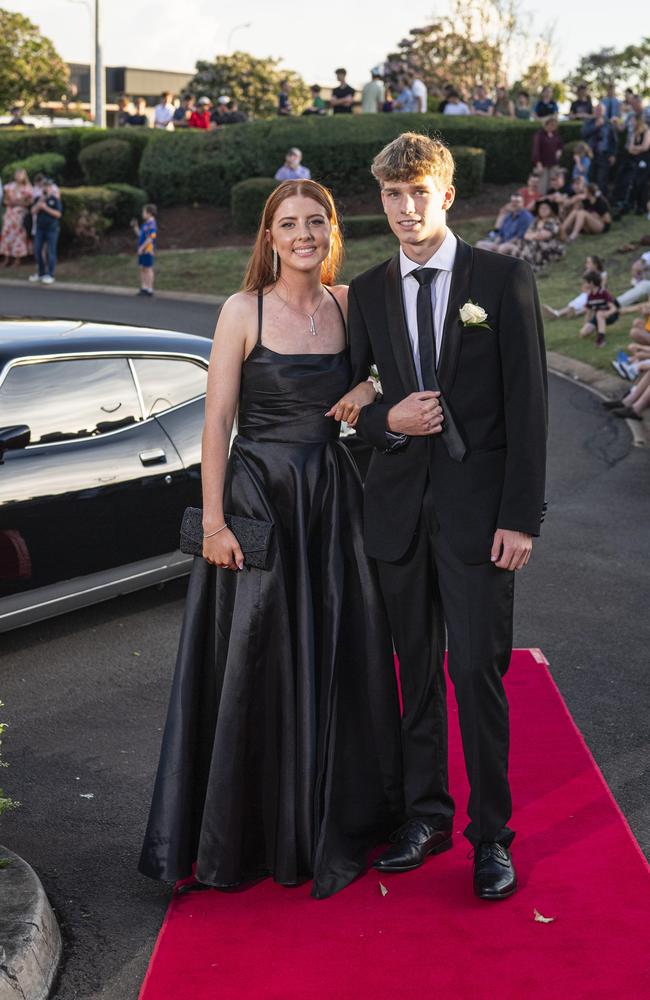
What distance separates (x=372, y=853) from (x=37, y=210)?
21.7 metres

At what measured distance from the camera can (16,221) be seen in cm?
2580

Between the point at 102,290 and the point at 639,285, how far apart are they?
10.9 metres

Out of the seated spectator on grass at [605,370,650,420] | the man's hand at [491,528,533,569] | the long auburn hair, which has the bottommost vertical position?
the seated spectator on grass at [605,370,650,420]

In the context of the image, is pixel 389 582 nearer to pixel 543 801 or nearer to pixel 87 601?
pixel 543 801

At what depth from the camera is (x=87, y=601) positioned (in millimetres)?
6125

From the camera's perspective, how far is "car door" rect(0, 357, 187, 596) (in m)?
5.72

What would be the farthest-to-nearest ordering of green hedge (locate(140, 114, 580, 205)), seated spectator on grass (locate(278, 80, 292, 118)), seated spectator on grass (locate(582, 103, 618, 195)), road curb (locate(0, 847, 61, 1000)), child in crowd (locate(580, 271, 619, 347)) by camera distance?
seated spectator on grass (locate(278, 80, 292, 118)) < green hedge (locate(140, 114, 580, 205)) < seated spectator on grass (locate(582, 103, 618, 195)) < child in crowd (locate(580, 271, 619, 347)) < road curb (locate(0, 847, 61, 1000))

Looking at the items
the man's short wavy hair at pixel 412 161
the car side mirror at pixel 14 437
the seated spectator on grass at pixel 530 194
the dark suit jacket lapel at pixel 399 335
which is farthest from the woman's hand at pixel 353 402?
the seated spectator on grass at pixel 530 194

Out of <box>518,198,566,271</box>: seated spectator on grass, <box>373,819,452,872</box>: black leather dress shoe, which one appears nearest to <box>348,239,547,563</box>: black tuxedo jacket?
<box>373,819,452,872</box>: black leather dress shoe

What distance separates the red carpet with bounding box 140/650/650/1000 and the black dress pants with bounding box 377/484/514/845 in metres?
0.25

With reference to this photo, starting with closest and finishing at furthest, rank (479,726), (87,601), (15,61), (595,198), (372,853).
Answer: (479,726), (372,853), (87,601), (595,198), (15,61)

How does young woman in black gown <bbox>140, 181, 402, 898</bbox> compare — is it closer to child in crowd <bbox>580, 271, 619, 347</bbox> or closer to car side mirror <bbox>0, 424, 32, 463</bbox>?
car side mirror <bbox>0, 424, 32, 463</bbox>

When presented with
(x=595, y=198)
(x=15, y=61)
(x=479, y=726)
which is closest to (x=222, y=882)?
(x=479, y=726)

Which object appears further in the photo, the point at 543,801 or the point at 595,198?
the point at 595,198
